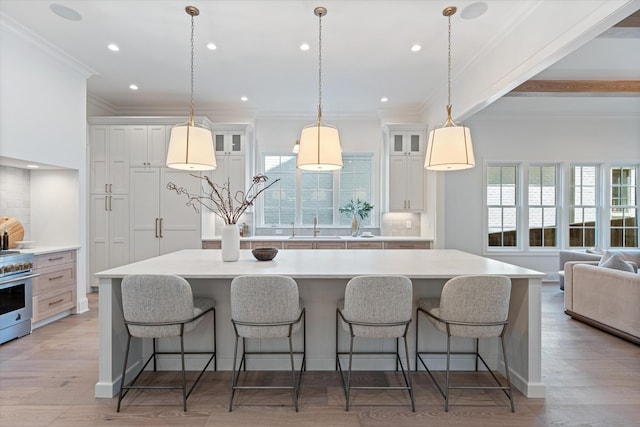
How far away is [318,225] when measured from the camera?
19.7 ft

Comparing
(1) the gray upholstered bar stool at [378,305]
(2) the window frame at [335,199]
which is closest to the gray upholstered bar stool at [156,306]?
(1) the gray upholstered bar stool at [378,305]

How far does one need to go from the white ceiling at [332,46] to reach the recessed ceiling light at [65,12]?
2.0 inches

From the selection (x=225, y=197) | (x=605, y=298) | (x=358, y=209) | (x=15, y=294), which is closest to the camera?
(x=15, y=294)

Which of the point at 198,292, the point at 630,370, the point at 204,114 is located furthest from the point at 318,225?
the point at 630,370

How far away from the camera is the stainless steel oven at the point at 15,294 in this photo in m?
3.16

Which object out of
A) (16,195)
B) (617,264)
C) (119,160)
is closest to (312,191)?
(119,160)

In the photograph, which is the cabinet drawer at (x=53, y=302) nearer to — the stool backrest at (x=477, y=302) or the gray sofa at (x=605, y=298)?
the stool backrest at (x=477, y=302)

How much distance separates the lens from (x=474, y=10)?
114 inches

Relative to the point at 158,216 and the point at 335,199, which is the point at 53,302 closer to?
the point at 158,216

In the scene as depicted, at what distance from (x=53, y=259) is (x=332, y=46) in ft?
12.8

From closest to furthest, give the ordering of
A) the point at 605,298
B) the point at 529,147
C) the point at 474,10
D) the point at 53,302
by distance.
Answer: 1. the point at 474,10
2. the point at 605,298
3. the point at 53,302
4. the point at 529,147

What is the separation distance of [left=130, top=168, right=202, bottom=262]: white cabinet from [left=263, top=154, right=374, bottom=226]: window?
1397 millimetres

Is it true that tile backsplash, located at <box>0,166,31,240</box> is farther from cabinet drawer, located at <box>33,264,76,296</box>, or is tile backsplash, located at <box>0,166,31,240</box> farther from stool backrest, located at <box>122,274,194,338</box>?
stool backrest, located at <box>122,274,194,338</box>

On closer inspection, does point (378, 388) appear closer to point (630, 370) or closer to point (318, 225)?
point (630, 370)
